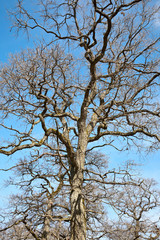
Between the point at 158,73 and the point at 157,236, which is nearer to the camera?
the point at 158,73

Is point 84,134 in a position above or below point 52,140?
below

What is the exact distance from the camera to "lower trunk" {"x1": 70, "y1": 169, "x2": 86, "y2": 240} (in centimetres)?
577

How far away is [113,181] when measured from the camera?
22.2 ft

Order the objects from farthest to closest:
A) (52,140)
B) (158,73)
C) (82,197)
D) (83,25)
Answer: (52,140)
(83,25)
(158,73)
(82,197)

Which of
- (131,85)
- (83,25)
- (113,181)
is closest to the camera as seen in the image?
(131,85)

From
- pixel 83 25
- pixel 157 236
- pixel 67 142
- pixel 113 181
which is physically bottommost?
pixel 157 236

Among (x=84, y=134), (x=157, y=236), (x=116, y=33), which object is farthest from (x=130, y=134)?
(x=157, y=236)

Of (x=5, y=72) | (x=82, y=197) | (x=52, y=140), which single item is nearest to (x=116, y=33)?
(x=5, y=72)

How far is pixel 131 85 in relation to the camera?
18.0ft

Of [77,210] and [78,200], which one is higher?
[78,200]

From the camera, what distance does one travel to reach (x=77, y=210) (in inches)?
240

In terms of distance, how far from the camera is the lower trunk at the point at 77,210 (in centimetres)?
577

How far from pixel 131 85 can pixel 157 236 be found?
8505 mm

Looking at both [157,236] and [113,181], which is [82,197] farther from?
[157,236]
